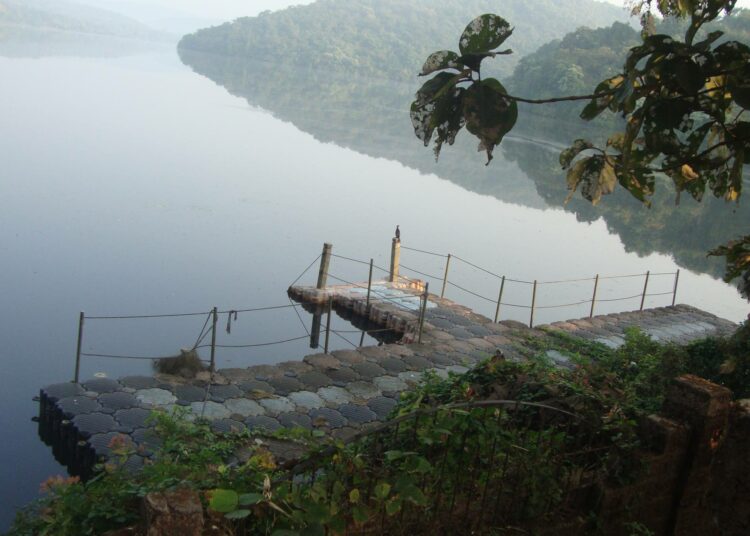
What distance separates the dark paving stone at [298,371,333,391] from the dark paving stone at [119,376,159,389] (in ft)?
4.99

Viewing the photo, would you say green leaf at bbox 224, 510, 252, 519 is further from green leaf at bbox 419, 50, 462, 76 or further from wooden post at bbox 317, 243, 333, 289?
wooden post at bbox 317, 243, 333, 289

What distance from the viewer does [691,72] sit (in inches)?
86.2

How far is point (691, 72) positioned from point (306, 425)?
562 cm

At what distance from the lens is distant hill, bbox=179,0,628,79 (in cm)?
7288

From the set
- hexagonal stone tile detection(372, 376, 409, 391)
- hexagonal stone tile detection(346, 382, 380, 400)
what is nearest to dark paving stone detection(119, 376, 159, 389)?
hexagonal stone tile detection(346, 382, 380, 400)

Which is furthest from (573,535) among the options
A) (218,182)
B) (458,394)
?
(218,182)

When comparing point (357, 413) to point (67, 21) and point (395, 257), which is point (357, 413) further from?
point (67, 21)

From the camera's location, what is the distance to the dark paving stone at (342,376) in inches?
328

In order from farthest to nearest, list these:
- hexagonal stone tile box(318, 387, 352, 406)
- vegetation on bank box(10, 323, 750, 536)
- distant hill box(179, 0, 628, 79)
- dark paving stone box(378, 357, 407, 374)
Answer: distant hill box(179, 0, 628, 79), dark paving stone box(378, 357, 407, 374), hexagonal stone tile box(318, 387, 352, 406), vegetation on bank box(10, 323, 750, 536)

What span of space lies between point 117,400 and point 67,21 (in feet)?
350

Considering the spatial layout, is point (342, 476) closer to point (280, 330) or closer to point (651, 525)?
point (651, 525)

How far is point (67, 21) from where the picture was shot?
10112cm

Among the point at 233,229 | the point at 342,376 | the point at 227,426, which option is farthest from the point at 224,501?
the point at 233,229

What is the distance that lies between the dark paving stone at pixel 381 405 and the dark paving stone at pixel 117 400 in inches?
91.3
